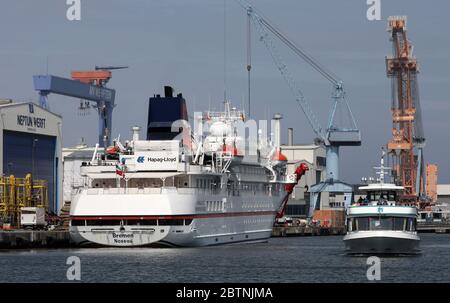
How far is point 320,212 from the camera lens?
17650cm

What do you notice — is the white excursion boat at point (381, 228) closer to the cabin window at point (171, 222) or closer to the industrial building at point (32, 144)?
the cabin window at point (171, 222)

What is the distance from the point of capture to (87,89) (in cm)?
16938

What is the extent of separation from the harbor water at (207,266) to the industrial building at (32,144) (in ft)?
120

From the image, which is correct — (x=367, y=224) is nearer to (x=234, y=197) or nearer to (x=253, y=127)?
(x=234, y=197)

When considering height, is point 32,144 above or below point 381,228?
above

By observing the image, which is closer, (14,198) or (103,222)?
(103,222)

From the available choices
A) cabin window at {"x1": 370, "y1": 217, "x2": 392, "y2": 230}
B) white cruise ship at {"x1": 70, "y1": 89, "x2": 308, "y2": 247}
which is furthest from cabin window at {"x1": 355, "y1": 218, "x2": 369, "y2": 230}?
white cruise ship at {"x1": 70, "y1": 89, "x2": 308, "y2": 247}

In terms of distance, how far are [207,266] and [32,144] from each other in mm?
62028

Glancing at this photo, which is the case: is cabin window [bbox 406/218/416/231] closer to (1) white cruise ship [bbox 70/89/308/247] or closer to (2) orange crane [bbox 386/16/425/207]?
(1) white cruise ship [bbox 70/89/308/247]

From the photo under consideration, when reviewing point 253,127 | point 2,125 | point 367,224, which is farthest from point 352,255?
point 2,125

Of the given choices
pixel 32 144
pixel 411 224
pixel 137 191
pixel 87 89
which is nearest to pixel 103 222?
pixel 137 191

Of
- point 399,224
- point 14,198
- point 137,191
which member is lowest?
point 399,224

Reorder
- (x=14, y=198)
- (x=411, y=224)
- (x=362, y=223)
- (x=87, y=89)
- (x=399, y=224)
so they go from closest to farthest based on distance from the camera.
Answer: (x=399, y=224) → (x=362, y=223) → (x=411, y=224) → (x=14, y=198) → (x=87, y=89)

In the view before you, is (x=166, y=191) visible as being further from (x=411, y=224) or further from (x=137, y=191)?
(x=411, y=224)
